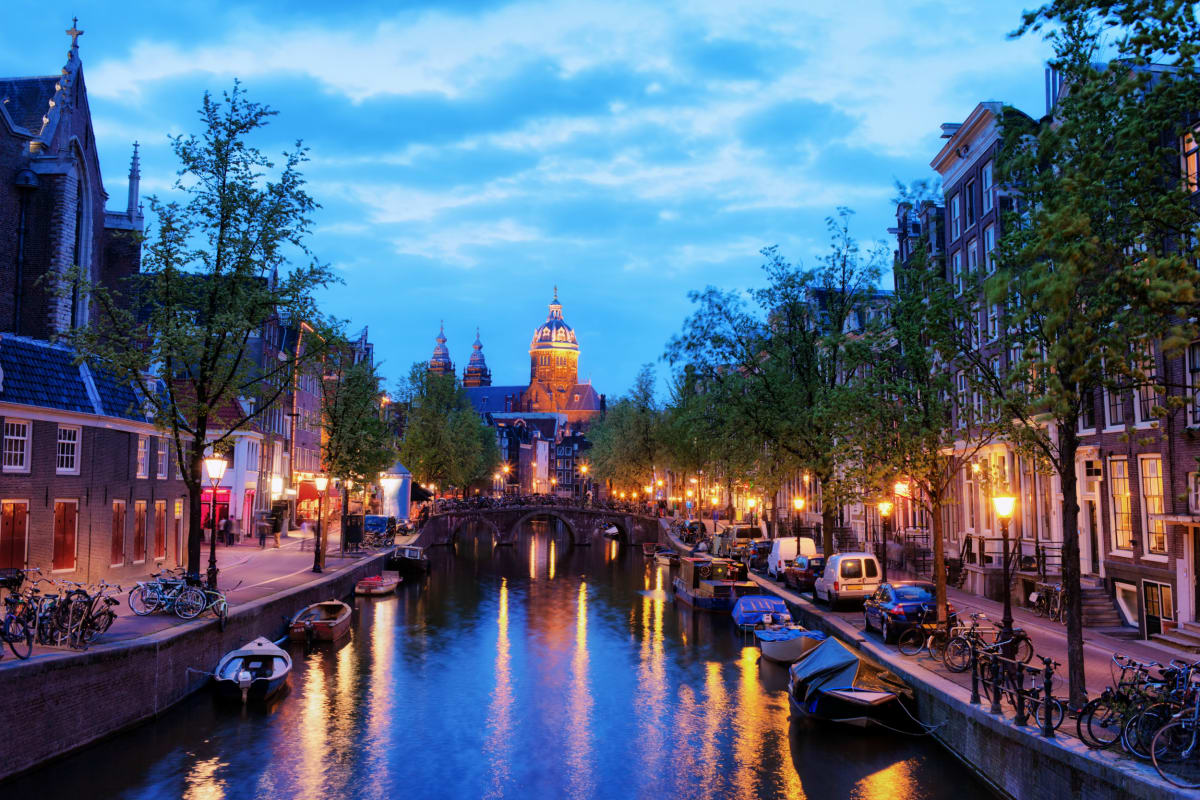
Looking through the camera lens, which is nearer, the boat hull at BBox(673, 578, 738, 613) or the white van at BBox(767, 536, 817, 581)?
the boat hull at BBox(673, 578, 738, 613)

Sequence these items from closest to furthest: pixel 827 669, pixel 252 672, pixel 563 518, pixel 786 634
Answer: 1. pixel 827 669
2. pixel 252 672
3. pixel 786 634
4. pixel 563 518

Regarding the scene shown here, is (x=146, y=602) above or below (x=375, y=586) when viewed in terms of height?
above

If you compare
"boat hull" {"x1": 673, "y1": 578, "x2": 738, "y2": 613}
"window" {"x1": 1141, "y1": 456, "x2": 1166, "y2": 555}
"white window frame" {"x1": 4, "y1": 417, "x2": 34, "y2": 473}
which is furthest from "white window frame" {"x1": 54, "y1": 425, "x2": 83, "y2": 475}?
"window" {"x1": 1141, "y1": 456, "x2": 1166, "y2": 555}

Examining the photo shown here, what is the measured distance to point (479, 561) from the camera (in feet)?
279

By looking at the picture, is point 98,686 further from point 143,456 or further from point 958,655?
point 143,456

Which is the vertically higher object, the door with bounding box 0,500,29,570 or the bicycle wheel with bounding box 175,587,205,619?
the door with bounding box 0,500,29,570

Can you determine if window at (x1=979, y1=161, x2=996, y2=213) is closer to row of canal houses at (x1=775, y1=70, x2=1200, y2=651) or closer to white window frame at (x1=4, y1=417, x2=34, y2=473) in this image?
row of canal houses at (x1=775, y1=70, x2=1200, y2=651)

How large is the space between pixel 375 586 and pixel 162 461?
14769 mm

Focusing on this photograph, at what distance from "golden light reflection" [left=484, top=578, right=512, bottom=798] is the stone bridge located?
5387 centimetres

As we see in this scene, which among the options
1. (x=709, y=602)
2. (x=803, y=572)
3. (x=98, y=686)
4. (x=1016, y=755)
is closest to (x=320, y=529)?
(x=709, y=602)

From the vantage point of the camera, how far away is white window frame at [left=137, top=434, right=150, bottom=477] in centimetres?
4038

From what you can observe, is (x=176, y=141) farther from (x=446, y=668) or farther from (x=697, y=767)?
(x=697, y=767)

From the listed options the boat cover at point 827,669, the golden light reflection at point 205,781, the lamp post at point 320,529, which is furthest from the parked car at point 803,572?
the golden light reflection at point 205,781

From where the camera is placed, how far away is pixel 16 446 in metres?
31.2
